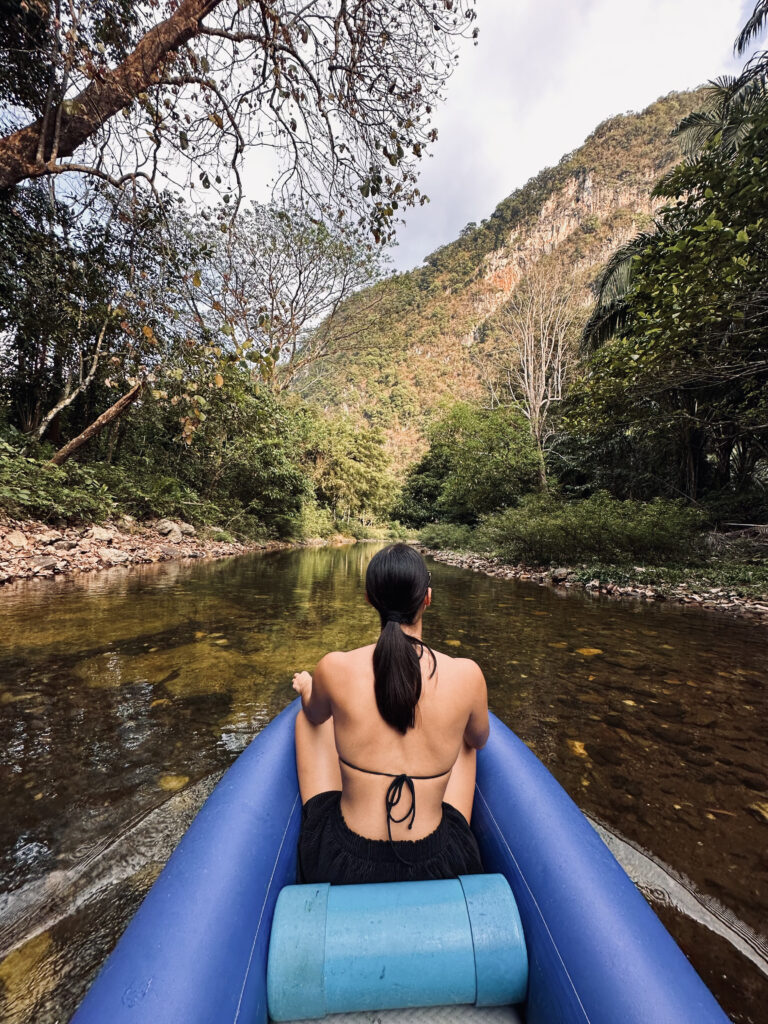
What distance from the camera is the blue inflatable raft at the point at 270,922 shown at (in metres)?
0.70

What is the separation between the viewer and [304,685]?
1522mm

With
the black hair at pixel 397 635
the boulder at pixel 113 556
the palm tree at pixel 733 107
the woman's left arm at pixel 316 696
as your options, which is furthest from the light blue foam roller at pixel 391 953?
the palm tree at pixel 733 107

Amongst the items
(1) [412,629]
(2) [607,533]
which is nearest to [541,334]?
(2) [607,533]

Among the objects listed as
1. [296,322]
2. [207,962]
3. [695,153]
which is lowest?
[207,962]

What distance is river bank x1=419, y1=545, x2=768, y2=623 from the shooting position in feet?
18.9

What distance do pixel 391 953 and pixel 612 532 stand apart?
804cm

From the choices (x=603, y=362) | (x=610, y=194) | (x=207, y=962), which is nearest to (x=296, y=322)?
(x=603, y=362)

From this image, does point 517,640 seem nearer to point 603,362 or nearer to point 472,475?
point 603,362

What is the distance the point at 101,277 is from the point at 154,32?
4756 mm

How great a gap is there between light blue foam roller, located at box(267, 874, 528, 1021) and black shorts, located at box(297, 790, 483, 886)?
0.14m

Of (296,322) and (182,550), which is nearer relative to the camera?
(182,550)

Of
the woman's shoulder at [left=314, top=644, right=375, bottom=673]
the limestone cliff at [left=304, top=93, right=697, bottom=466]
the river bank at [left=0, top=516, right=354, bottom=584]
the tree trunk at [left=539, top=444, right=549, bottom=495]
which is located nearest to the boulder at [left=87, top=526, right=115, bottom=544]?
the river bank at [left=0, top=516, right=354, bottom=584]

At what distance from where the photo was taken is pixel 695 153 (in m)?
12.2

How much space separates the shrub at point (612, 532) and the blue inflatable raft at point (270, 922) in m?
7.42
